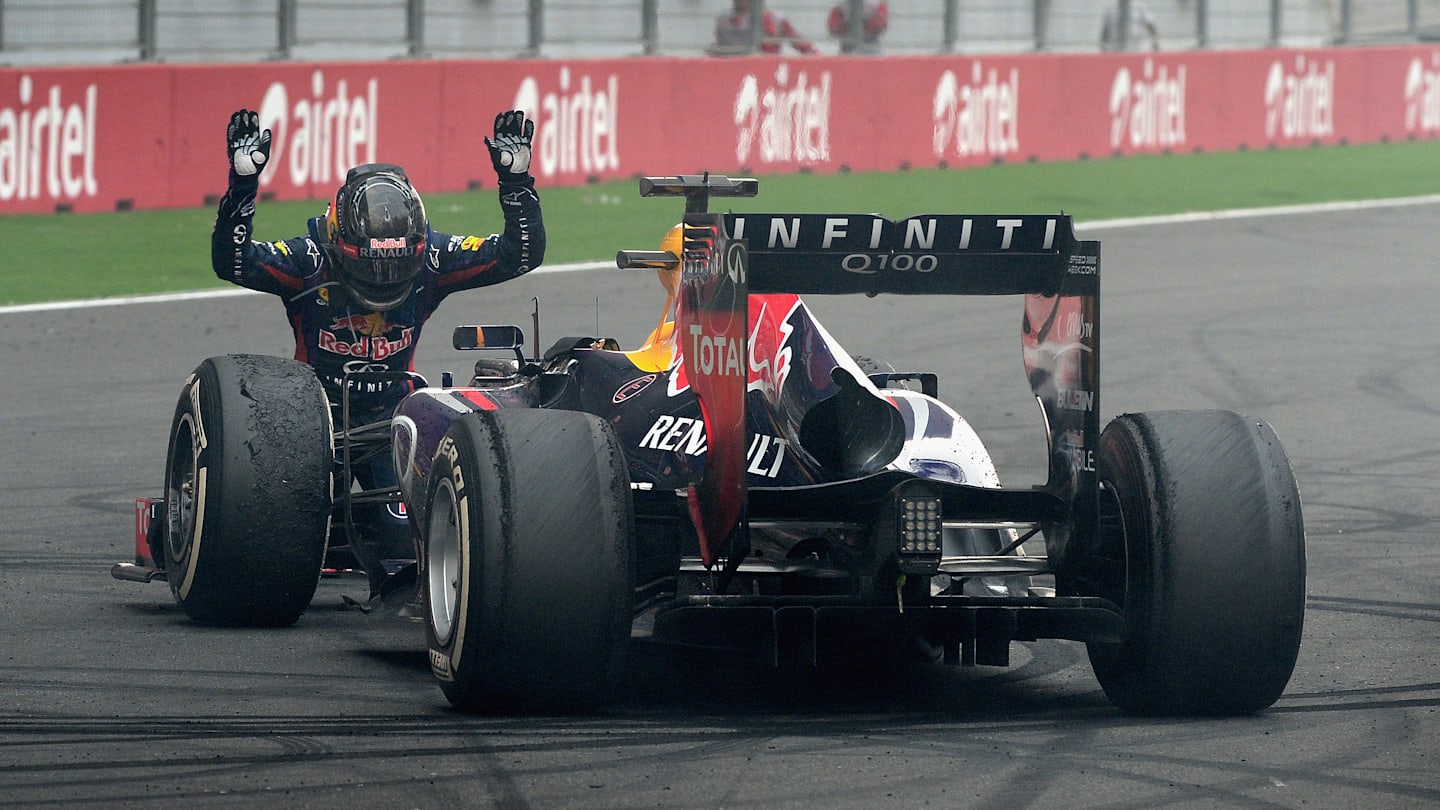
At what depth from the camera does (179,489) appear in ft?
24.8

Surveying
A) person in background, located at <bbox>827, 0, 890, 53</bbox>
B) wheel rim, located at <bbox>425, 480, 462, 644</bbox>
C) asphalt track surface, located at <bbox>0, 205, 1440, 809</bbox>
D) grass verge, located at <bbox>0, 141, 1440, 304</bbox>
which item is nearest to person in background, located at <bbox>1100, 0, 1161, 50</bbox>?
grass verge, located at <bbox>0, 141, 1440, 304</bbox>

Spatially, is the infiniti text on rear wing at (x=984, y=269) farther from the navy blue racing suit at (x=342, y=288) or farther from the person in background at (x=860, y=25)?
the person in background at (x=860, y=25)

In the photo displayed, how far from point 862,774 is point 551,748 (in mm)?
751

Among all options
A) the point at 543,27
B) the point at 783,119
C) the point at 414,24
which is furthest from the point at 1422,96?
the point at 414,24

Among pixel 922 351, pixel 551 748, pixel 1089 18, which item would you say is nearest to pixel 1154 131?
pixel 1089 18

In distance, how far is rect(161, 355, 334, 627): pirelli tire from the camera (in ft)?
23.1

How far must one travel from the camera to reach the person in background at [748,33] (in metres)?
21.6

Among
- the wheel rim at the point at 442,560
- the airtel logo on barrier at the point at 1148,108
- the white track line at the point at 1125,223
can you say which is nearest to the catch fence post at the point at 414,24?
the white track line at the point at 1125,223

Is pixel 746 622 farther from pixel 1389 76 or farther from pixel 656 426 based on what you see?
pixel 1389 76

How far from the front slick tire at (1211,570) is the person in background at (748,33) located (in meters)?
16.1

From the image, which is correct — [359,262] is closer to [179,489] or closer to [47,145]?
[179,489]

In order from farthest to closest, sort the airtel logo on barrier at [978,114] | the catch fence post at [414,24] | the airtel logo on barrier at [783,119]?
the airtel logo on barrier at [978,114], the airtel logo on barrier at [783,119], the catch fence post at [414,24]

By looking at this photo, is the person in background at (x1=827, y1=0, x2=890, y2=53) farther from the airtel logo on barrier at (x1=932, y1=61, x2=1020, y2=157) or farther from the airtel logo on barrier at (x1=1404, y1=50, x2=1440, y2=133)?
the airtel logo on barrier at (x1=1404, y1=50, x2=1440, y2=133)

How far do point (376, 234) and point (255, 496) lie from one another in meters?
1.50
